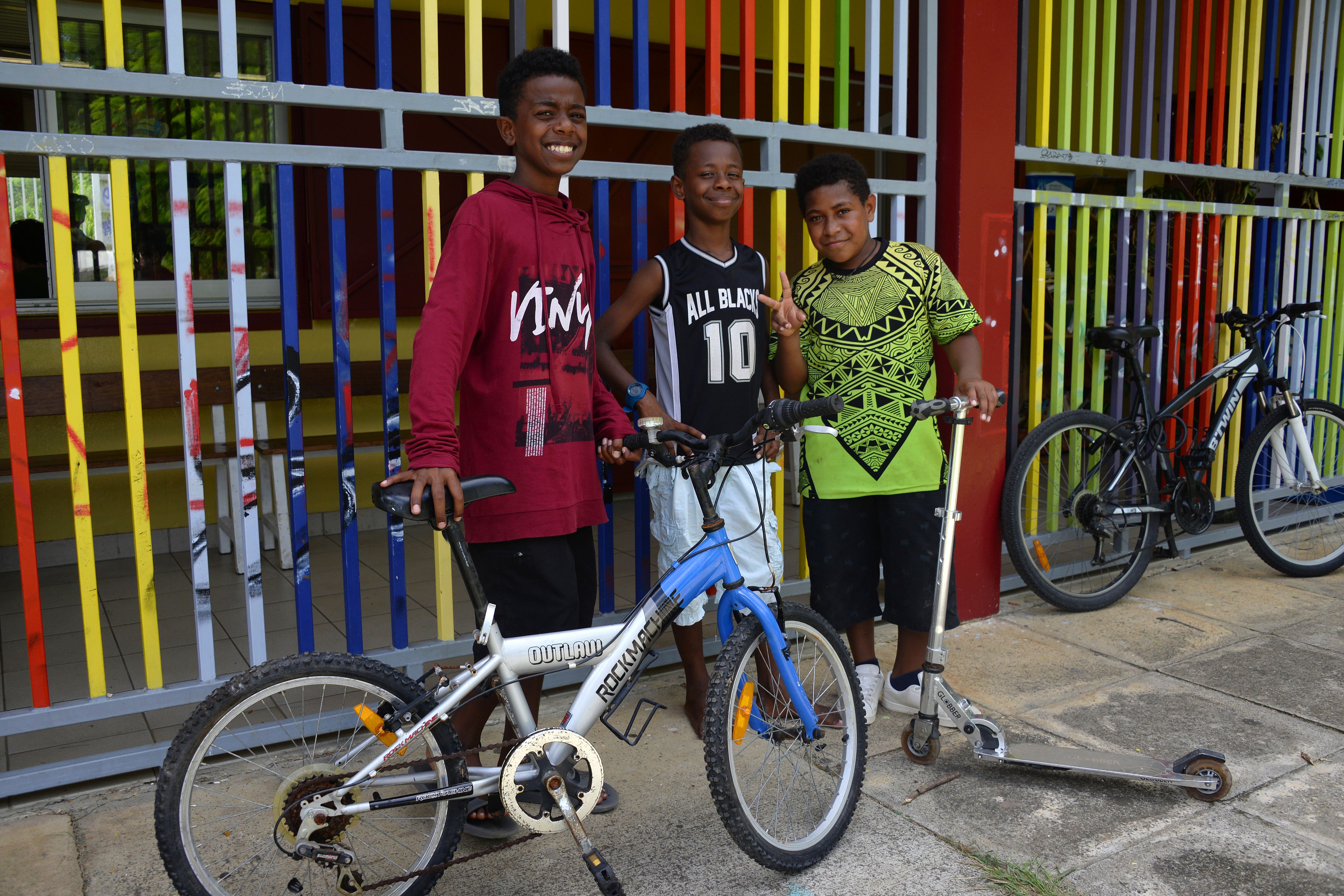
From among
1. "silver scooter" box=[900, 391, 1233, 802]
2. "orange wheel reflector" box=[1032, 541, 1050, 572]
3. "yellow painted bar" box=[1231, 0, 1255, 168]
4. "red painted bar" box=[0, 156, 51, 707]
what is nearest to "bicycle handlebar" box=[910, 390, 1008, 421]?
"silver scooter" box=[900, 391, 1233, 802]

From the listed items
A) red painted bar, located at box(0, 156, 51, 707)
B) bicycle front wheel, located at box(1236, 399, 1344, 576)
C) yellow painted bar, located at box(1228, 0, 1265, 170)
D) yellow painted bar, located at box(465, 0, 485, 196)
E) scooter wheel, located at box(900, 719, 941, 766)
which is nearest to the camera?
red painted bar, located at box(0, 156, 51, 707)

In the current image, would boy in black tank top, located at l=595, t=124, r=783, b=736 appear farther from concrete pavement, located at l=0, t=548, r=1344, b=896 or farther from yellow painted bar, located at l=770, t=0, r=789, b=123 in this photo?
yellow painted bar, located at l=770, t=0, r=789, b=123

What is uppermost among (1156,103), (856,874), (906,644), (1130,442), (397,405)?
(1156,103)

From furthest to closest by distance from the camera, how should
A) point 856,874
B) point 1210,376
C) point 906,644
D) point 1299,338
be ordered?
point 1299,338 → point 1210,376 → point 906,644 → point 856,874

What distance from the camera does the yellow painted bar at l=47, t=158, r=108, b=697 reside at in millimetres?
2773

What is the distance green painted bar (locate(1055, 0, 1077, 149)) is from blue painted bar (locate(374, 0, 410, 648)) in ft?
9.33

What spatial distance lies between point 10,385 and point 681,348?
182 cm

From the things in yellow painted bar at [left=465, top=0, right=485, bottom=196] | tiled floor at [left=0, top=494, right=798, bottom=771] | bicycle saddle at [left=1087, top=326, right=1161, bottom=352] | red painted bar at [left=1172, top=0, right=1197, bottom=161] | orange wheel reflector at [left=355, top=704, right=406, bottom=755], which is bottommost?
tiled floor at [left=0, top=494, right=798, bottom=771]

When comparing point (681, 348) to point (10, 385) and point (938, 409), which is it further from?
point (10, 385)

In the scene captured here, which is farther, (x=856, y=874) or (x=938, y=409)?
(x=938, y=409)

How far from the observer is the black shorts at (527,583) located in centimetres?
266

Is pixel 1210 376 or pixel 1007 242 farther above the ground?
pixel 1007 242

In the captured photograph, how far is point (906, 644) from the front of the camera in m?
3.56

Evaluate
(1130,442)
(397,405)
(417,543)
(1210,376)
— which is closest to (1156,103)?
(1210,376)
